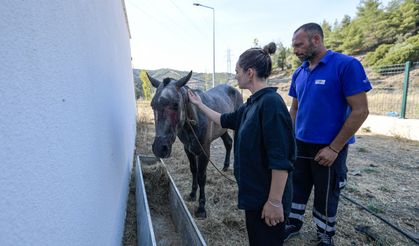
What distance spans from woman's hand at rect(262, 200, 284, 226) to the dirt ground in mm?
1547

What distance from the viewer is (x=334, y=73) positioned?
236 cm

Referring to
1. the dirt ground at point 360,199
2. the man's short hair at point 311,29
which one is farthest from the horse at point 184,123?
the man's short hair at point 311,29

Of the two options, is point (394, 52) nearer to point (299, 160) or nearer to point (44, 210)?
point (299, 160)

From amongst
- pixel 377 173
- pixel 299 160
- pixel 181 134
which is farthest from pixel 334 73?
pixel 377 173

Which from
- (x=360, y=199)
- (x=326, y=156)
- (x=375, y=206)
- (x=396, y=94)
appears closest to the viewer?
(x=326, y=156)

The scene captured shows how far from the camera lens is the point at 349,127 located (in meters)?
A: 2.26

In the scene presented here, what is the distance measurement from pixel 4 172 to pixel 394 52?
32704 mm

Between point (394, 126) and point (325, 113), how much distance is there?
8.15 m

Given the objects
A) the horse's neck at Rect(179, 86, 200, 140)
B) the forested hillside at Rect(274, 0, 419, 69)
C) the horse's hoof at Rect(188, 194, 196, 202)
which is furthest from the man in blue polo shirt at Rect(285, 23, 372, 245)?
the forested hillside at Rect(274, 0, 419, 69)

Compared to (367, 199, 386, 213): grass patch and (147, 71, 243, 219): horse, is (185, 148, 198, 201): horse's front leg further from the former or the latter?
(367, 199, 386, 213): grass patch

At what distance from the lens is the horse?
8.54 feet

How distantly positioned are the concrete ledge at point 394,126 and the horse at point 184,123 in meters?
6.83

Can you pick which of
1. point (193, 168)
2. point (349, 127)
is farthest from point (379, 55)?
point (349, 127)

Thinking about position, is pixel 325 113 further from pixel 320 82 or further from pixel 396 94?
pixel 396 94
